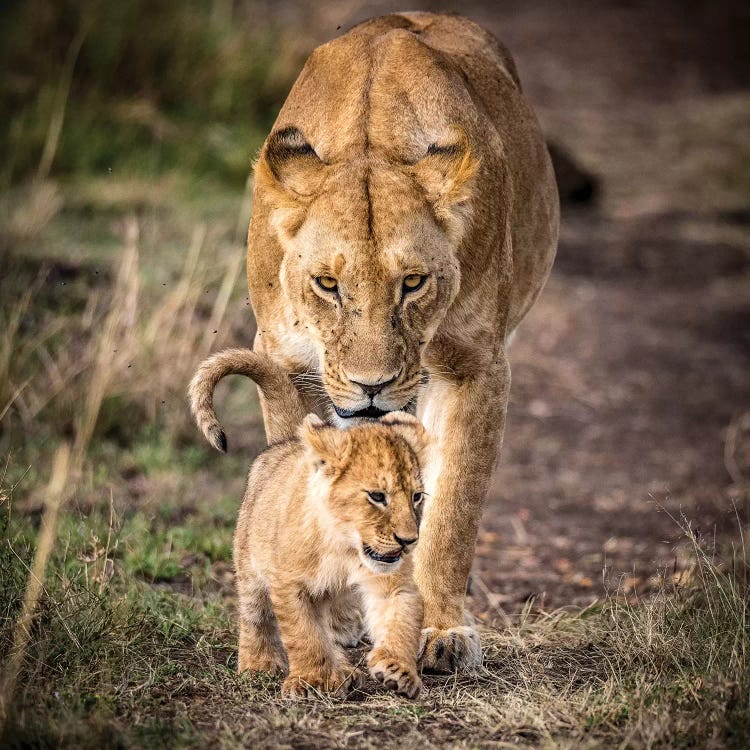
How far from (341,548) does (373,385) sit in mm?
613

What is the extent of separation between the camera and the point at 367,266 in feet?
12.9

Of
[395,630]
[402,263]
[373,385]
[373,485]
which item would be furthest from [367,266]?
[395,630]

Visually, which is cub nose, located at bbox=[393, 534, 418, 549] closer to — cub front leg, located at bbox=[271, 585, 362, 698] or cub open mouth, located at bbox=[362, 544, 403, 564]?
cub open mouth, located at bbox=[362, 544, 403, 564]

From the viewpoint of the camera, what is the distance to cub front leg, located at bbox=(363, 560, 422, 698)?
3.50 m

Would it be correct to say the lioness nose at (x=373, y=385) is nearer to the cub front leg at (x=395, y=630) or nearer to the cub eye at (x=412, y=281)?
the cub eye at (x=412, y=281)

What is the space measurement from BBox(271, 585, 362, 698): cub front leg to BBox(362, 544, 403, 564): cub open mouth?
0.93 feet

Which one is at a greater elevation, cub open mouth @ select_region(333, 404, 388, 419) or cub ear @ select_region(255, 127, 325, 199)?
cub ear @ select_region(255, 127, 325, 199)

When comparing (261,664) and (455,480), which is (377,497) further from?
(455,480)

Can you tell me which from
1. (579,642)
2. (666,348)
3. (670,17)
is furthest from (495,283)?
(670,17)

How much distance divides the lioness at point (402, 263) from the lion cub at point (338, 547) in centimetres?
44

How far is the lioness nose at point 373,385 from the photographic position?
3.89 m

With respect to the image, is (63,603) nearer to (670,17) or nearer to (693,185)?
(693,185)

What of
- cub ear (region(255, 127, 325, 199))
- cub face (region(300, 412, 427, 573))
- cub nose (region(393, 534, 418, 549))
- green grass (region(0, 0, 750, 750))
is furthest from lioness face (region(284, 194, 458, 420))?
green grass (region(0, 0, 750, 750))

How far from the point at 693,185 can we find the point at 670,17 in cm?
706
